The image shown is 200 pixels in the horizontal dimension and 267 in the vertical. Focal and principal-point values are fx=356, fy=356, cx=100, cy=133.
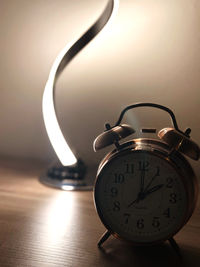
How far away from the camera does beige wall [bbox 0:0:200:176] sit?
3.49ft

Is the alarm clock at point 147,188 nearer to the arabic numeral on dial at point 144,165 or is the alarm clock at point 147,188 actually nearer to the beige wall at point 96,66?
the arabic numeral on dial at point 144,165

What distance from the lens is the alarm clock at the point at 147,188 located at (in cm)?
65

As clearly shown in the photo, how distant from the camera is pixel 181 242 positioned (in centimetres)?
72

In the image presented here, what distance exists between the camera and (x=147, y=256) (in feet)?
2.15

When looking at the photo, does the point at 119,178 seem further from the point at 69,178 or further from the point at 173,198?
the point at 69,178

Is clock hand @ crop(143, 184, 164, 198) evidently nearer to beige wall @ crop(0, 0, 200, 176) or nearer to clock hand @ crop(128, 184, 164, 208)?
clock hand @ crop(128, 184, 164, 208)

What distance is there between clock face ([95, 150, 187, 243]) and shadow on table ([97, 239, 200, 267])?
3cm

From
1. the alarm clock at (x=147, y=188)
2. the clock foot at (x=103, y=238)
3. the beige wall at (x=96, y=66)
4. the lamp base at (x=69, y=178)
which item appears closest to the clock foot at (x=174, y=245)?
the alarm clock at (x=147, y=188)

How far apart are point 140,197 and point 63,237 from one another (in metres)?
0.19

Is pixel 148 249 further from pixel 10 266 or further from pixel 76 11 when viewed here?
pixel 76 11

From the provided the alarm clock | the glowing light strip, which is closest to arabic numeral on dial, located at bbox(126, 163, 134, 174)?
the alarm clock

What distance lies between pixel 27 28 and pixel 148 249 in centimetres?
80

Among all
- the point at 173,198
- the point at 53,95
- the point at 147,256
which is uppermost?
the point at 53,95

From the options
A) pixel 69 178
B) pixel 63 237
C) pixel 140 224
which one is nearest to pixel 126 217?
pixel 140 224
